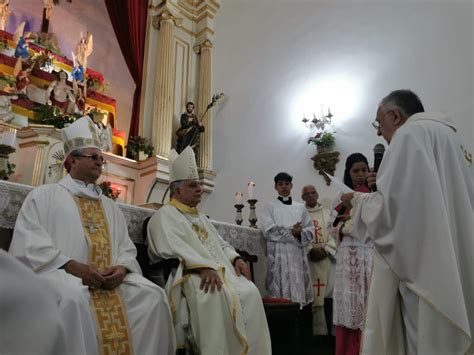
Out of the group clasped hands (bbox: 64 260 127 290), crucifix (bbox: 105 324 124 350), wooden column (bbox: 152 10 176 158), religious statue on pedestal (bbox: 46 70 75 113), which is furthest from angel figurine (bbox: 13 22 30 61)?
crucifix (bbox: 105 324 124 350)

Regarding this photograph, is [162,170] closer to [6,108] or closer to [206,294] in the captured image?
[6,108]

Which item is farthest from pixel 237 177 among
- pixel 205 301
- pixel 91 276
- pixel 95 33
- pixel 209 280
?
pixel 91 276

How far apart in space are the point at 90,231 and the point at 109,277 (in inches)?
18.1

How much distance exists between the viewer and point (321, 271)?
4836mm

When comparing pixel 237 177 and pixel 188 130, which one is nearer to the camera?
pixel 188 130

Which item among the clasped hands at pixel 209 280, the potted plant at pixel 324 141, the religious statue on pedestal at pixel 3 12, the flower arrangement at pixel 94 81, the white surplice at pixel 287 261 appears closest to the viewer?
the clasped hands at pixel 209 280

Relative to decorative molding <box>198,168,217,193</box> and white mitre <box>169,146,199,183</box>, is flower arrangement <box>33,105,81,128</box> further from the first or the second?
white mitre <box>169,146,199,183</box>

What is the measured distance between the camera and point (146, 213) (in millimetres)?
3480

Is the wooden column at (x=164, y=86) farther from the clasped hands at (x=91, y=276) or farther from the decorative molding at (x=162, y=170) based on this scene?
the clasped hands at (x=91, y=276)

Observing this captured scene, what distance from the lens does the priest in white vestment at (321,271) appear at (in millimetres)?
4707

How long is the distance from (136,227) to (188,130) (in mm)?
4455

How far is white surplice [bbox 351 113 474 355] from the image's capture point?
1725 millimetres

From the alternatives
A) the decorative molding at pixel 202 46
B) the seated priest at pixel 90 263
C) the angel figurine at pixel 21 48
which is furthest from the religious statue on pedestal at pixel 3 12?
the seated priest at pixel 90 263

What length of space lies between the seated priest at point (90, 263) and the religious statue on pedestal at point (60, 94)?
3892 mm
